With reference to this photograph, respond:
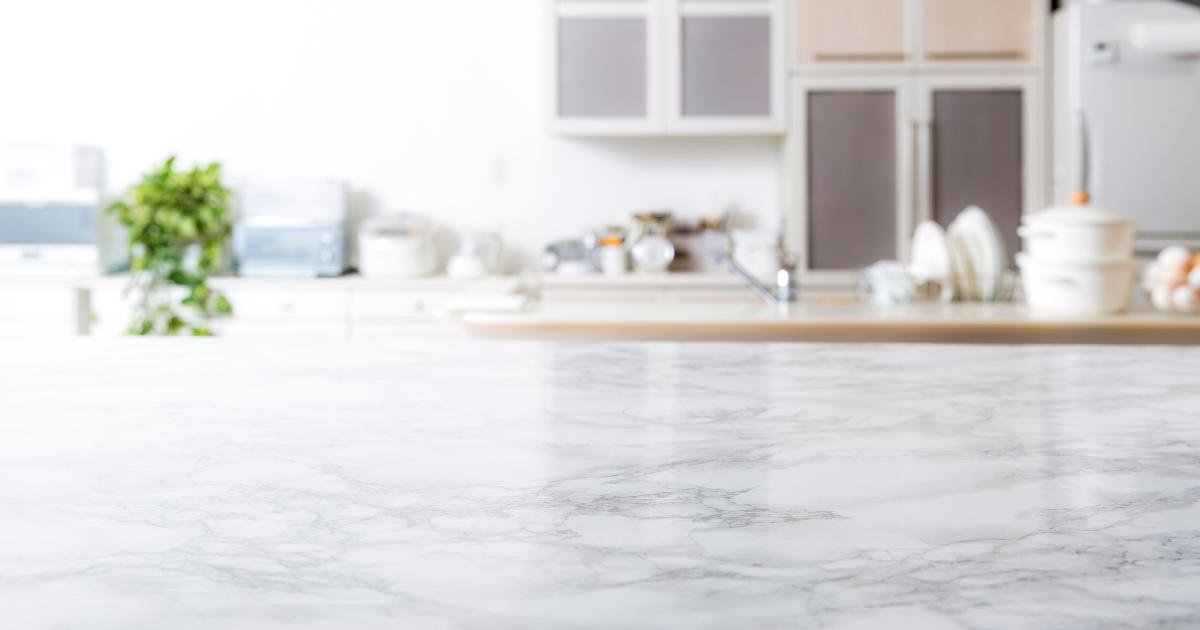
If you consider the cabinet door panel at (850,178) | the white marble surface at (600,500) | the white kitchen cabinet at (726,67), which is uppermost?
the white kitchen cabinet at (726,67)

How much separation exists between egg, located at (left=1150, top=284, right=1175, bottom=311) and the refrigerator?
131cm

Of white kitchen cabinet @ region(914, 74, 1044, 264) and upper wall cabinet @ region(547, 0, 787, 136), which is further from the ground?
upper wall cabinet @ region(547, 0, 787, 136)

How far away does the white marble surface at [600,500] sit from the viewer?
0.44m

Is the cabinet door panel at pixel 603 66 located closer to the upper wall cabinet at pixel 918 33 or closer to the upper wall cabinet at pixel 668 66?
the upper wall cabinet at pixel 668 66

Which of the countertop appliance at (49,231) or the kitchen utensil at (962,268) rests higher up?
the countertop appliance at (49,231)

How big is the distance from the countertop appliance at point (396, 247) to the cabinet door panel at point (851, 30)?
152 cm

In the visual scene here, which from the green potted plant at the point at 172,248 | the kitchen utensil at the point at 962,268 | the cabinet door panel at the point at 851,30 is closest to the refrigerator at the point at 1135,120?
the cabinet door panel at the point at 851,30

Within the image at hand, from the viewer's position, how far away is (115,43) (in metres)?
4.87

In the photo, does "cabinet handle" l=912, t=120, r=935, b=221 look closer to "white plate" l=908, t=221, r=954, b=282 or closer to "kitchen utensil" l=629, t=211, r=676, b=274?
"kitchen utensil" l=629, t=211, r=676, b=274

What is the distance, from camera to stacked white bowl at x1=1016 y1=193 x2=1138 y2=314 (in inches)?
109

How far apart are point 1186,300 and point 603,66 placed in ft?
7.36

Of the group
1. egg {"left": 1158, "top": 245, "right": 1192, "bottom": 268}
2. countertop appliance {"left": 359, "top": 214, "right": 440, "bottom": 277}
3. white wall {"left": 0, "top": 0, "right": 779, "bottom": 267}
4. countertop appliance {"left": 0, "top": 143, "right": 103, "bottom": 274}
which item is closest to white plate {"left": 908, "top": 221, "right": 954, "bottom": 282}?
egg {"left": 1158, "top": 245, "right": 1192, "bottom": 268}

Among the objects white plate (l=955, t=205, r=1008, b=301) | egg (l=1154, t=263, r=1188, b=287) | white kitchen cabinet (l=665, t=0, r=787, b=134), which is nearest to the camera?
egg (l=1154, t=263, r=1188, b=287)

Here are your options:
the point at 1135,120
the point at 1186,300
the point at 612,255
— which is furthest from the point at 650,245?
the point at 1186,300
